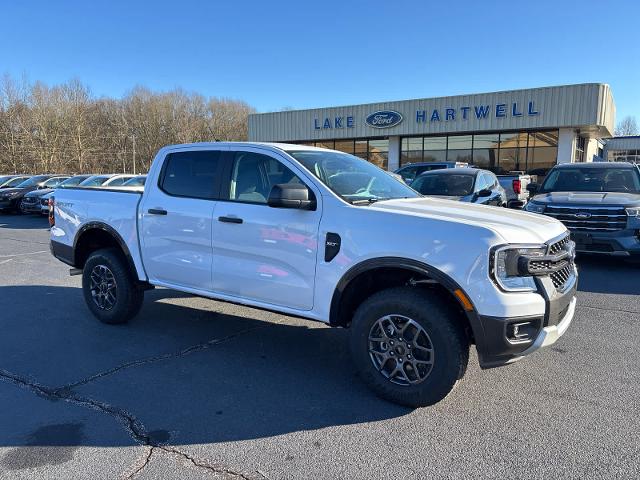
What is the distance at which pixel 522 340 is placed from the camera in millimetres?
3154

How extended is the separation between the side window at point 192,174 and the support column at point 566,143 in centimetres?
2328

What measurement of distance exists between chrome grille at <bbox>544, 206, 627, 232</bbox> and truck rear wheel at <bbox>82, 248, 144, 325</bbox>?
6.73 meters

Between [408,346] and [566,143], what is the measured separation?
23835mm

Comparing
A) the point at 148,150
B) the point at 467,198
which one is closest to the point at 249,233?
the point at 467,198

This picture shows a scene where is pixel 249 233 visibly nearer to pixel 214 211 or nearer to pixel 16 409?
pixel 214 211

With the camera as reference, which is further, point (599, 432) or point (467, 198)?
point (467, 198)

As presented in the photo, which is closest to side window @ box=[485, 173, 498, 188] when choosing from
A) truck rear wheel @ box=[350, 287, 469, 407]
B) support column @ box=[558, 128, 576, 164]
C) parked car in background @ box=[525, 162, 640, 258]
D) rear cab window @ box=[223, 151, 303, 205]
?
parked car in background @ box=[525, 162, 640, 258]

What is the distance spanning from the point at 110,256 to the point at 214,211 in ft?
5.37

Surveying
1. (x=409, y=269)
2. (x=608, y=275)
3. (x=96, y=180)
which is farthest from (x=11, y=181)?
(x=409, y=269)

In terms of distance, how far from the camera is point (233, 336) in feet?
16.5

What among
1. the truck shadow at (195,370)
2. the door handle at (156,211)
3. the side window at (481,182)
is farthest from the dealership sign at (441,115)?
the door handle at (156,211)

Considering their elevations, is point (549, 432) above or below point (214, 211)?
below

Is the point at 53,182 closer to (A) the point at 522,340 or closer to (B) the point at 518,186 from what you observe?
(B) the point at 518,186

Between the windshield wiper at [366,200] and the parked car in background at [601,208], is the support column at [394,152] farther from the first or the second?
the windshield wiper at [366,200]
